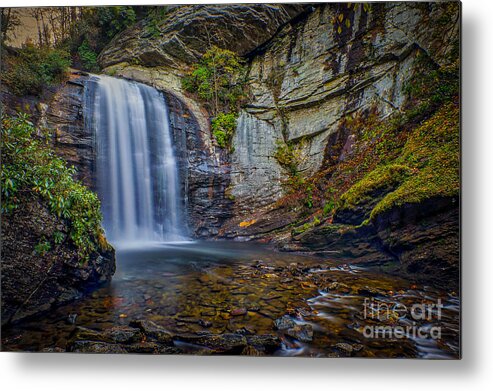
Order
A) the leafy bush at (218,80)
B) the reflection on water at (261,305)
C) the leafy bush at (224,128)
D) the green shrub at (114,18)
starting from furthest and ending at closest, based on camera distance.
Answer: the leafy bush at (224,128)
the leafy bush at (218,80)
the green shrub at (114,18)
the reflection on water at (261,305)

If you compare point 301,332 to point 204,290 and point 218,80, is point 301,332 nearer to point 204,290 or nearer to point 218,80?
point 204,290

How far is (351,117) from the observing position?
1.93 m

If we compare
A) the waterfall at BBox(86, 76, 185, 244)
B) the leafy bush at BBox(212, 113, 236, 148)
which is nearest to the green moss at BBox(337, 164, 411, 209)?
the leafy bush at BBox(212, 113, 236, 148)

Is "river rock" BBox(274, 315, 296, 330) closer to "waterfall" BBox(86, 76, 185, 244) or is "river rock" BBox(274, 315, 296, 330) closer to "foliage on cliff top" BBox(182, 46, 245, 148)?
"waterfall" BBox(86, 76, 185, 244)

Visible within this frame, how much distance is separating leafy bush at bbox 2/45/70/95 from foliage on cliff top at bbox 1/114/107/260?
0.26 m

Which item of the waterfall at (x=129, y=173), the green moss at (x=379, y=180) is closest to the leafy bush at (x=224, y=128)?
the waterfall at (x=129, y=173)

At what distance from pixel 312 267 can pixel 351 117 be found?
53.5 inches

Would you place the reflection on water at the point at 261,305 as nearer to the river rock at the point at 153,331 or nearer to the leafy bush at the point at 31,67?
the river rock at the point at 153,331

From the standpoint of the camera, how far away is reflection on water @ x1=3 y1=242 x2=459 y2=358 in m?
1.50

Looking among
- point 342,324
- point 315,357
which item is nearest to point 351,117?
point 342,324

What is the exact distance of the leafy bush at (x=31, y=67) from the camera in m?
1.75

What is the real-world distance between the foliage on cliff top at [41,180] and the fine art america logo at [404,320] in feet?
7.34

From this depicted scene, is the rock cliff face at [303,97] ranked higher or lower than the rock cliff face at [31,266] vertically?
higher

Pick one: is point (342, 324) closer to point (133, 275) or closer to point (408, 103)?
point (133, 275)
